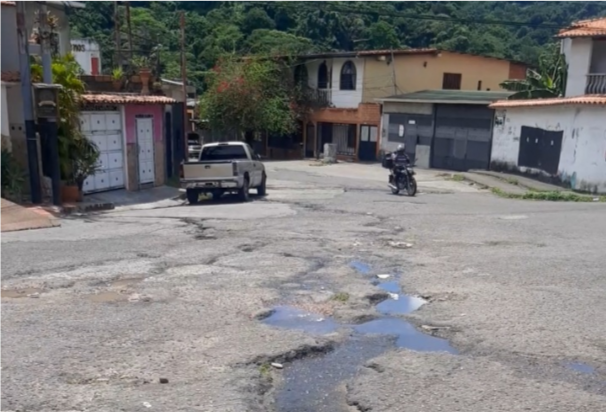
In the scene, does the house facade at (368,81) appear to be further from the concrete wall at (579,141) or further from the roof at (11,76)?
the roof at (11,76)

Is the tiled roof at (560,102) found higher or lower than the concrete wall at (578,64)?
lower

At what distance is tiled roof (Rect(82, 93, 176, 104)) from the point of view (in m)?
18.5

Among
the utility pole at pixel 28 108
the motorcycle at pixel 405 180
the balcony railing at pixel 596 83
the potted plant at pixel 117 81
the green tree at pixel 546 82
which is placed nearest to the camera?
the utility pole at pixel 28 108

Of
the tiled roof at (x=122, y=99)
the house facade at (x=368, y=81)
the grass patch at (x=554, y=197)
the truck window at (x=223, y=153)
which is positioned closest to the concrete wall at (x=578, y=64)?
the grass patch at (x=554, y=197)

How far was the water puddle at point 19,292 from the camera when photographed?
7488 millimetres

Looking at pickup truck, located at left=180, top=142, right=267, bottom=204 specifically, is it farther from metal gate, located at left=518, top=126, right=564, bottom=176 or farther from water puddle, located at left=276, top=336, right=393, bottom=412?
water puddle, located at left=276, top=336, right=393, bottom=412

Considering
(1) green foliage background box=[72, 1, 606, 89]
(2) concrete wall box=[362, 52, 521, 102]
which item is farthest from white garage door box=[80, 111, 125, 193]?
(1) green foliage background box=[72, 1, 606, 89]

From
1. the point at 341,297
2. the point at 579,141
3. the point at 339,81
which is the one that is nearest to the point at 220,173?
the point at 341,297

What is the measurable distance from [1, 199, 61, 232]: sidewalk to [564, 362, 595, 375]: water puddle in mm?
10319

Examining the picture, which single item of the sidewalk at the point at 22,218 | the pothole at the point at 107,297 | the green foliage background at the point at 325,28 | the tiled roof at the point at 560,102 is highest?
the green foliage background at the point at 325,28

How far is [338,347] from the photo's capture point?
6.04 m

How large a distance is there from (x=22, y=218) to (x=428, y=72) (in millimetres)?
29531

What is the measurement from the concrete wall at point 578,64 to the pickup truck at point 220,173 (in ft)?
46.7

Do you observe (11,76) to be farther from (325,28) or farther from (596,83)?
(325,28)
